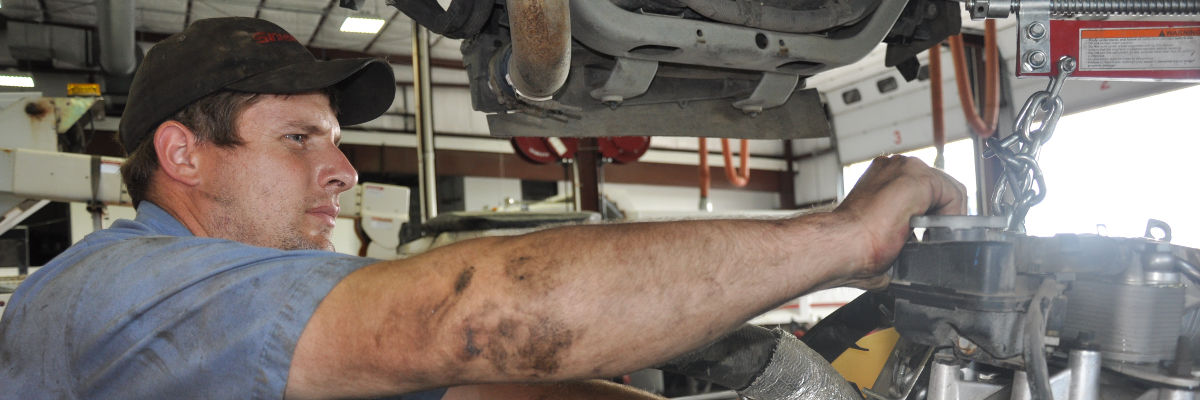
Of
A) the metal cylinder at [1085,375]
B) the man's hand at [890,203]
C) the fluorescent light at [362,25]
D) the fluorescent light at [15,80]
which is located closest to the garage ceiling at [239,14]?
the fluorescent light at [362,25]

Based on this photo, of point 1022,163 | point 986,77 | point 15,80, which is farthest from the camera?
point 15,80

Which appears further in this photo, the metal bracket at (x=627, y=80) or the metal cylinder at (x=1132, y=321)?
the metal bracket at (x=627, y=80)

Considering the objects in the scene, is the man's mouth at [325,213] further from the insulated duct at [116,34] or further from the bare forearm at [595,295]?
the insulated duct at [116,34]

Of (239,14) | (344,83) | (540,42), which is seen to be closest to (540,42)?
(540,42)

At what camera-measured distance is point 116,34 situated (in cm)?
662

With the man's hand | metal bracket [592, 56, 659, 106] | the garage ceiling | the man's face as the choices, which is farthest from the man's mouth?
the garage ceiling

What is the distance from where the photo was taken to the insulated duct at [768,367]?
4.52 ft

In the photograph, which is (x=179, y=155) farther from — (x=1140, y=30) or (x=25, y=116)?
(x=25, y=116)

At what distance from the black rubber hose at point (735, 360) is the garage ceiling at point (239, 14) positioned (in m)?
7.73

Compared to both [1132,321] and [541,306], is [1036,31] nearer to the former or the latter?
[1132,321]

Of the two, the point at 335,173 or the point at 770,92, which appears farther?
the point at 770,92

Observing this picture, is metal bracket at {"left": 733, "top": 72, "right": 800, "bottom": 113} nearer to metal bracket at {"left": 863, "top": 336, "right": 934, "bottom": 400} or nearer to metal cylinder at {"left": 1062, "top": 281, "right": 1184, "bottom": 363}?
metal bracket at {"left": 863, "top": 336, "right": 934, "bottom": 400}

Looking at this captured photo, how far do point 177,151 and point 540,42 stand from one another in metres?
0.58

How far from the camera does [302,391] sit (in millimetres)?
933
